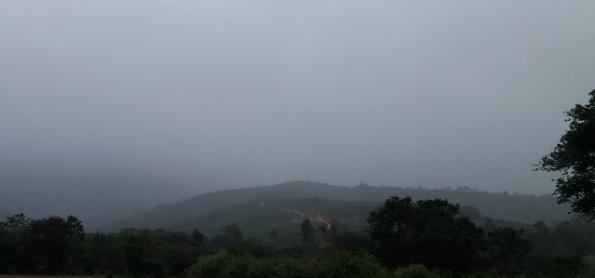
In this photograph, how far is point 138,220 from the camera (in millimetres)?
161125

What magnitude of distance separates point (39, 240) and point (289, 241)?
39584 mm

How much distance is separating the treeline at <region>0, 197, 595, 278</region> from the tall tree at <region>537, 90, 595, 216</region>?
4214mm

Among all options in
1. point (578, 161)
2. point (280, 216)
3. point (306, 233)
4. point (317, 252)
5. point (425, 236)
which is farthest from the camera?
point (280, 216)

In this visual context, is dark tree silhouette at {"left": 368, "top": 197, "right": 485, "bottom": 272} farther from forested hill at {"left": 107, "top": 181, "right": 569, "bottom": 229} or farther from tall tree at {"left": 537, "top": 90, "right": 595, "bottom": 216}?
forested hill at {"left": 107, "top": 181, "right": 569, "bottom": 229}

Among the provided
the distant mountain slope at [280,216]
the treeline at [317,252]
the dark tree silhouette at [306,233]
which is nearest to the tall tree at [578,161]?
the treeline at [317,252]

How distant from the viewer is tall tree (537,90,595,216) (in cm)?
2444

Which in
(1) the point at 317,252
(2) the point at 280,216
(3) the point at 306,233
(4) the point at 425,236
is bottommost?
(2) the point at 280,216

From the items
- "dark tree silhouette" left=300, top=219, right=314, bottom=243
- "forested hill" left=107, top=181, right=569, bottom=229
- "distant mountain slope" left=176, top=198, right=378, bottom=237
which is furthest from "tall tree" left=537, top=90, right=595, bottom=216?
"forested hill" left=107, top=181, right=569, bottom=229

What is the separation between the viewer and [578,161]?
2562cm

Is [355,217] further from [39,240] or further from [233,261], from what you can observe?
[233,261]

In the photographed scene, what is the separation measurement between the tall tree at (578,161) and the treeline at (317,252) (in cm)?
421

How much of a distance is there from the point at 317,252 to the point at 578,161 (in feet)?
52.8

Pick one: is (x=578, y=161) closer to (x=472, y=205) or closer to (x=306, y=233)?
(x=306, y=233)

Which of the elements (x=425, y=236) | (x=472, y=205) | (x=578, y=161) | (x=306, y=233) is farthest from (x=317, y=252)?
(x=472, y=205)
